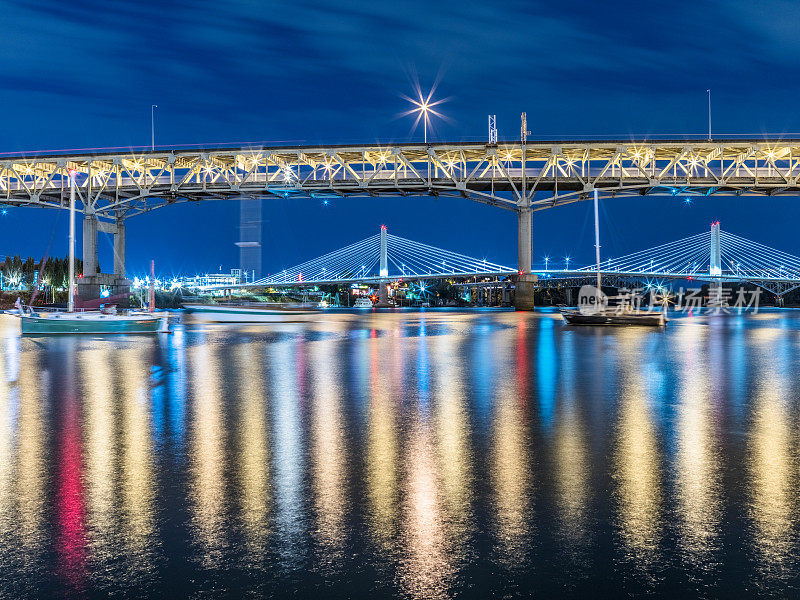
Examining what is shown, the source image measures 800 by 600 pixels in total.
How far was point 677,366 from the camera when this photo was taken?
60.5ft

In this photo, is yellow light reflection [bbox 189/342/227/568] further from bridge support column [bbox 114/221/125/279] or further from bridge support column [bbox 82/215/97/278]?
bridge support column [bbox 114/221/125/279]

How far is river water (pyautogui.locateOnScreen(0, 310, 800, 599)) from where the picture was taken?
4566 mm

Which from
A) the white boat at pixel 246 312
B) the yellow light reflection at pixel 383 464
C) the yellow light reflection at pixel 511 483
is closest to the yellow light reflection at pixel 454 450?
the yellow light reflection at pixel 511 483

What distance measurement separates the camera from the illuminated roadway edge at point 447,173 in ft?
202

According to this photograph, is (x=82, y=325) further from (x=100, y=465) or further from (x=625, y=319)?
(x=625, y=319)

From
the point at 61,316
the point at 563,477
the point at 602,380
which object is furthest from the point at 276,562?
the point at 61,316

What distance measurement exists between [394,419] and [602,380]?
6547 mm

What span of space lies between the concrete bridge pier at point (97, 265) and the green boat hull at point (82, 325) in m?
28.2

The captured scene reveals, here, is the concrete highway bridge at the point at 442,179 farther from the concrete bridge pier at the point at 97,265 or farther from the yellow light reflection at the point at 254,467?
the yellow light reflection at the point at 254,467

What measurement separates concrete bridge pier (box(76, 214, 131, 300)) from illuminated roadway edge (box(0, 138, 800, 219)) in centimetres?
127

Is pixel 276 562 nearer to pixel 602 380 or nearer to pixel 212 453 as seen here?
pixel 212 453

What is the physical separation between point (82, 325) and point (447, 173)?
1431 inches

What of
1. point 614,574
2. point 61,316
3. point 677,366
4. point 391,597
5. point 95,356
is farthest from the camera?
point 61,316

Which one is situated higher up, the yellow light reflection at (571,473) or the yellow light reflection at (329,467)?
the yellow light reflection at (329,467)
